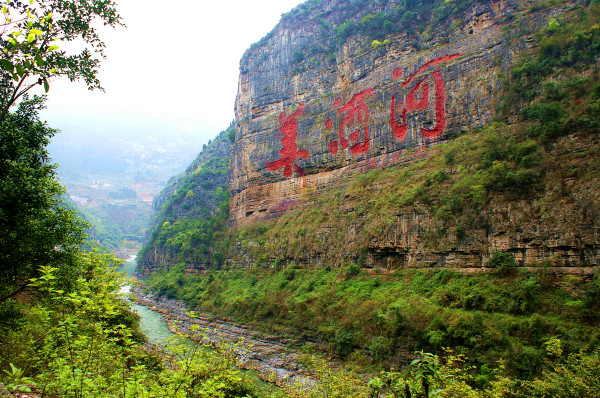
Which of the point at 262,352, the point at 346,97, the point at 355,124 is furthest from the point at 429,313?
the point at 346,97

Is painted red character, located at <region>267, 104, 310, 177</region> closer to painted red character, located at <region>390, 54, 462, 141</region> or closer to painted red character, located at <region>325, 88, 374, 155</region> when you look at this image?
painted red character, located at <region>325, 88, 374, 155</region>

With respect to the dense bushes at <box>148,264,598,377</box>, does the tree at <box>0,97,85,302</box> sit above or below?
above

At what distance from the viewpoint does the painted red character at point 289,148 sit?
27344 mm

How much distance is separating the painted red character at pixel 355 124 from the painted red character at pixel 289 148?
3.06 metres

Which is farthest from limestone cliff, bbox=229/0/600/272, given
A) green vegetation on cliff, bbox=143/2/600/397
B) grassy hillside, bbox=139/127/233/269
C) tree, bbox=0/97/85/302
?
tree, bbox=0/97/85/302

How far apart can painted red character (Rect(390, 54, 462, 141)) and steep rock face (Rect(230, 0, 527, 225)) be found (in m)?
0.06

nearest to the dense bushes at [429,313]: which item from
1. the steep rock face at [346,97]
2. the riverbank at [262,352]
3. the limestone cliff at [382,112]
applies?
the riverbank at [262,352]

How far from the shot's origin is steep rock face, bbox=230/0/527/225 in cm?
2019

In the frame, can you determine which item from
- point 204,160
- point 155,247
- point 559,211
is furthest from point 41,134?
point 204,160

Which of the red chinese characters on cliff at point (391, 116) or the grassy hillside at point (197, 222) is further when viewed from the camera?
the grassy hillside at point (197, 222)

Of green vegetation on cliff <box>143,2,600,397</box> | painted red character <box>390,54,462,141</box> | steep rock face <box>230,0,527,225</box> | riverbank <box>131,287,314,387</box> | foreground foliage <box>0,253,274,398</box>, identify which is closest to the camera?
foreground foliage <box>0,253,274,398</box>

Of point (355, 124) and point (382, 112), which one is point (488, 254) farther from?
point (355, 124)

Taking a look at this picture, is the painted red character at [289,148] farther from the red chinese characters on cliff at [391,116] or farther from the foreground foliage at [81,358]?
the foreground foliage at [81,358]

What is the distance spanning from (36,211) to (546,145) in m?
17.2
